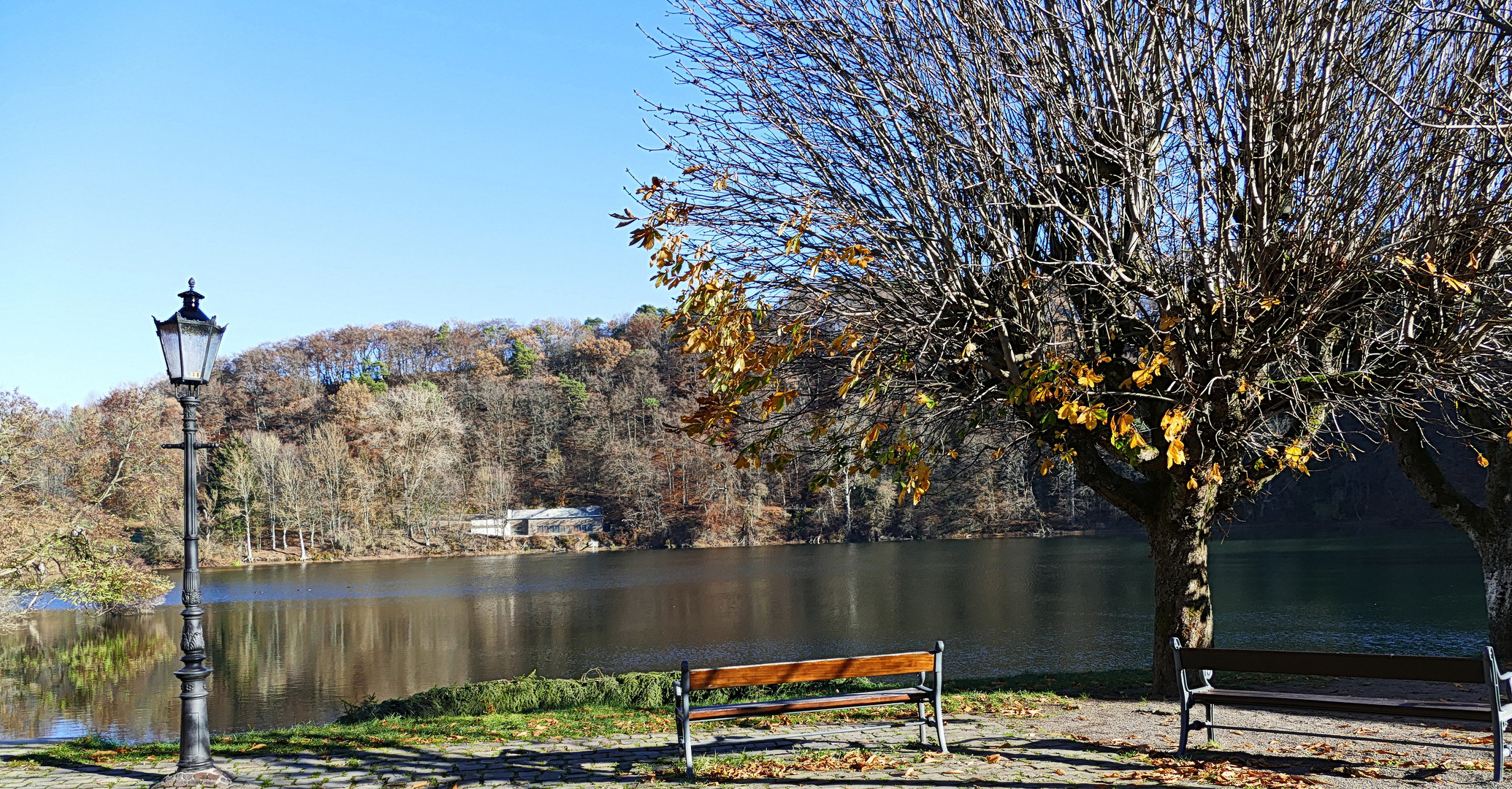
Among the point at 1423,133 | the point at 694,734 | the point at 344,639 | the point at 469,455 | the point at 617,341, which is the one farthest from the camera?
the point at 617,341

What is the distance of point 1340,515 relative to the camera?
187 feet

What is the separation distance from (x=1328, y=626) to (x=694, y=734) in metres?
17.0

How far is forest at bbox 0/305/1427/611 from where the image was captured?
2355 inches

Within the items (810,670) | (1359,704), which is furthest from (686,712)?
(1359,704)

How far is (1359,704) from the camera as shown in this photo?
565 cm

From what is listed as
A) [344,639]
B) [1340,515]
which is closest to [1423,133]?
[344,639]

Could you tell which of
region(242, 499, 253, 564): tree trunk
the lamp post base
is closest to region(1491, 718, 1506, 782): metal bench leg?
the lamp post base

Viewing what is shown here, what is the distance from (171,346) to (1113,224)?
24.4 ft

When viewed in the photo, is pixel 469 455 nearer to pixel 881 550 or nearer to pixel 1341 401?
pixel 881 550

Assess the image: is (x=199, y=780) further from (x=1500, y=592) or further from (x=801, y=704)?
(x=1500, y=592)

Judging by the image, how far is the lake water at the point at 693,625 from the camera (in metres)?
18.0

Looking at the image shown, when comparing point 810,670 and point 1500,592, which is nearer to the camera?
point 810,670

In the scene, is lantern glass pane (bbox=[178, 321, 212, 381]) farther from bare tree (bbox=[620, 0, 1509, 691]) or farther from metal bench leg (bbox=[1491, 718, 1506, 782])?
metal bench leg (bbox=[1491, 718, 1506, 782])

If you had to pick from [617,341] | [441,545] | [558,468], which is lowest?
[441,545]
